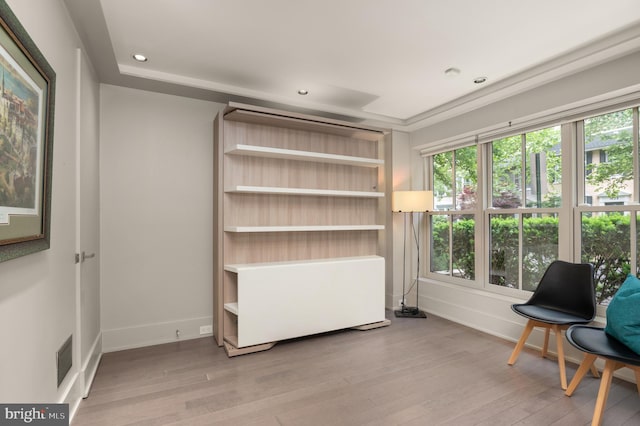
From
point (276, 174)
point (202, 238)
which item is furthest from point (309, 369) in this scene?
point (276, 174)

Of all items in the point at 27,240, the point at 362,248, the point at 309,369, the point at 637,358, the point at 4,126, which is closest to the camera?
the point at 4,126

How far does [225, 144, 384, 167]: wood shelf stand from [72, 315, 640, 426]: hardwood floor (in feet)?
6.16

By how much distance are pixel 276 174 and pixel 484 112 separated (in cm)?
239

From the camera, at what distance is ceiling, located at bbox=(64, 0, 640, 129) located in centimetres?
207

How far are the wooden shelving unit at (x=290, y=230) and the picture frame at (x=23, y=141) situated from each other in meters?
1.59

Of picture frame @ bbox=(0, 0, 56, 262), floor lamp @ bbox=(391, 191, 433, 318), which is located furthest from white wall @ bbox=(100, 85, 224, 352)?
floor lamp @ bbox=(391, 191, 433, 318)

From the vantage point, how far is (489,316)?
350 centimetres

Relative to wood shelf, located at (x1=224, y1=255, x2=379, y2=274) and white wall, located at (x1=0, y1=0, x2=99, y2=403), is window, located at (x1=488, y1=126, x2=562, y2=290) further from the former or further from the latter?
white wall, located at (x1=0, y1=0, x2=99, y2=403)

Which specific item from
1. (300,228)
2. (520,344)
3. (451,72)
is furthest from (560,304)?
(300,228)

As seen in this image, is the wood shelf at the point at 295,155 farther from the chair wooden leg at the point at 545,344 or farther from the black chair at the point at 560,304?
the chair wooden leg at the point at 545,344

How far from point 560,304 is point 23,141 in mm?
3683

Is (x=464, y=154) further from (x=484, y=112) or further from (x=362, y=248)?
(x=362, y=248)

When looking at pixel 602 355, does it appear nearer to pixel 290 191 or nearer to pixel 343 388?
pixel 343 388

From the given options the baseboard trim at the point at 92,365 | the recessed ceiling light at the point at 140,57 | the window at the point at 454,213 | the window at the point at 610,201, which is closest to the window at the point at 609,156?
the window at the point at 610,201
